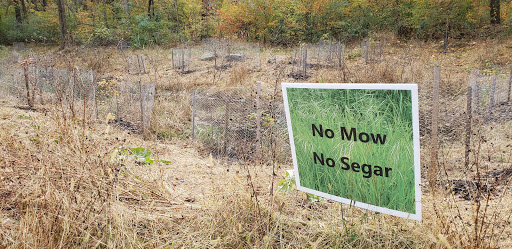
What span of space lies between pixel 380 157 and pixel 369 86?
40cm

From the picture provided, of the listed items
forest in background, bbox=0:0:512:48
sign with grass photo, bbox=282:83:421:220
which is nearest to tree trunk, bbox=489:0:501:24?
forest in background, bbox=0:0:512:48

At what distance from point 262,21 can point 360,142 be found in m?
20.3

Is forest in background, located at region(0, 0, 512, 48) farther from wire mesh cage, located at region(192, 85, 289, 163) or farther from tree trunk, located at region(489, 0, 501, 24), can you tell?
wire mesh cage, located at region(192, 85, 289, 163)

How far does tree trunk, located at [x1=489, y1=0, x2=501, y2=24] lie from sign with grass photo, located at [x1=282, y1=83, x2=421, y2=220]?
18965 mm

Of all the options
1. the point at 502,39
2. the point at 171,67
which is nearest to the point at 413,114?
the point at 171,67

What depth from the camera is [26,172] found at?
9.16 ft

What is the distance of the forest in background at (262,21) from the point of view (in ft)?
57.5

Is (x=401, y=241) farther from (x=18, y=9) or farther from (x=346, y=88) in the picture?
(x=18, y=9)

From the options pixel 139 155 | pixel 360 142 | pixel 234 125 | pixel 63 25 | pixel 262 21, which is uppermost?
pixel 63 25

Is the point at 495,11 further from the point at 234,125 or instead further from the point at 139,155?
the point at 139,155

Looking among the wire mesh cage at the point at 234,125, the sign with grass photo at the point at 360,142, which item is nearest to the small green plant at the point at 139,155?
the wire mesh cage at the point at 234,125

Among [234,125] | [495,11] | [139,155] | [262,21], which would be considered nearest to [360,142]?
[139,155]

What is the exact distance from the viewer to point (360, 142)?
196cm

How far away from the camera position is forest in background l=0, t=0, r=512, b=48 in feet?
57.5
